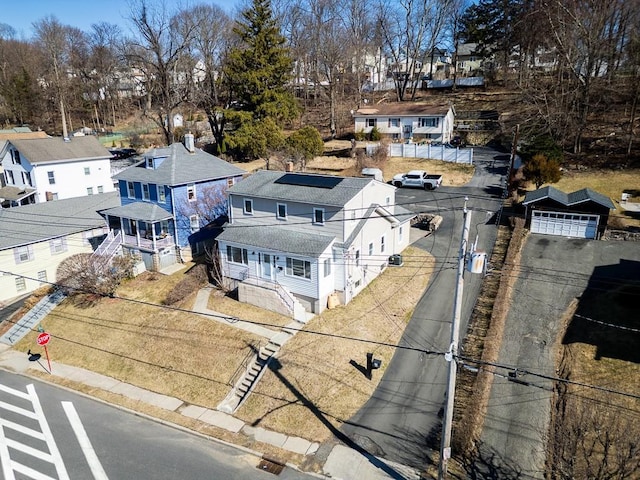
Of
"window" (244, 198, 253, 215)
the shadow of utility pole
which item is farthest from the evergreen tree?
the shadow of utility pole

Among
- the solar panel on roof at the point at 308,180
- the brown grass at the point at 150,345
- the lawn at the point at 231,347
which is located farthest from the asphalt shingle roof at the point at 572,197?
the brown grass at the point at 150,345

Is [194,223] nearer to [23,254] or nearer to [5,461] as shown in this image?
[23,254]

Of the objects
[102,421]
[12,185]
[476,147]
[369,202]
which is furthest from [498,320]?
[12,185]

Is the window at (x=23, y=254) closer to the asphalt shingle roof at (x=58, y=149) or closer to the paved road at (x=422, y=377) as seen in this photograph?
the asphalt shingle roof at (x=58, y=149)

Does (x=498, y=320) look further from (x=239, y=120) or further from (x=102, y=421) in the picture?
(x=239, y=120)

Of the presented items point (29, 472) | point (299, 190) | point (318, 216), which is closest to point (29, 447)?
point (29, 472)
